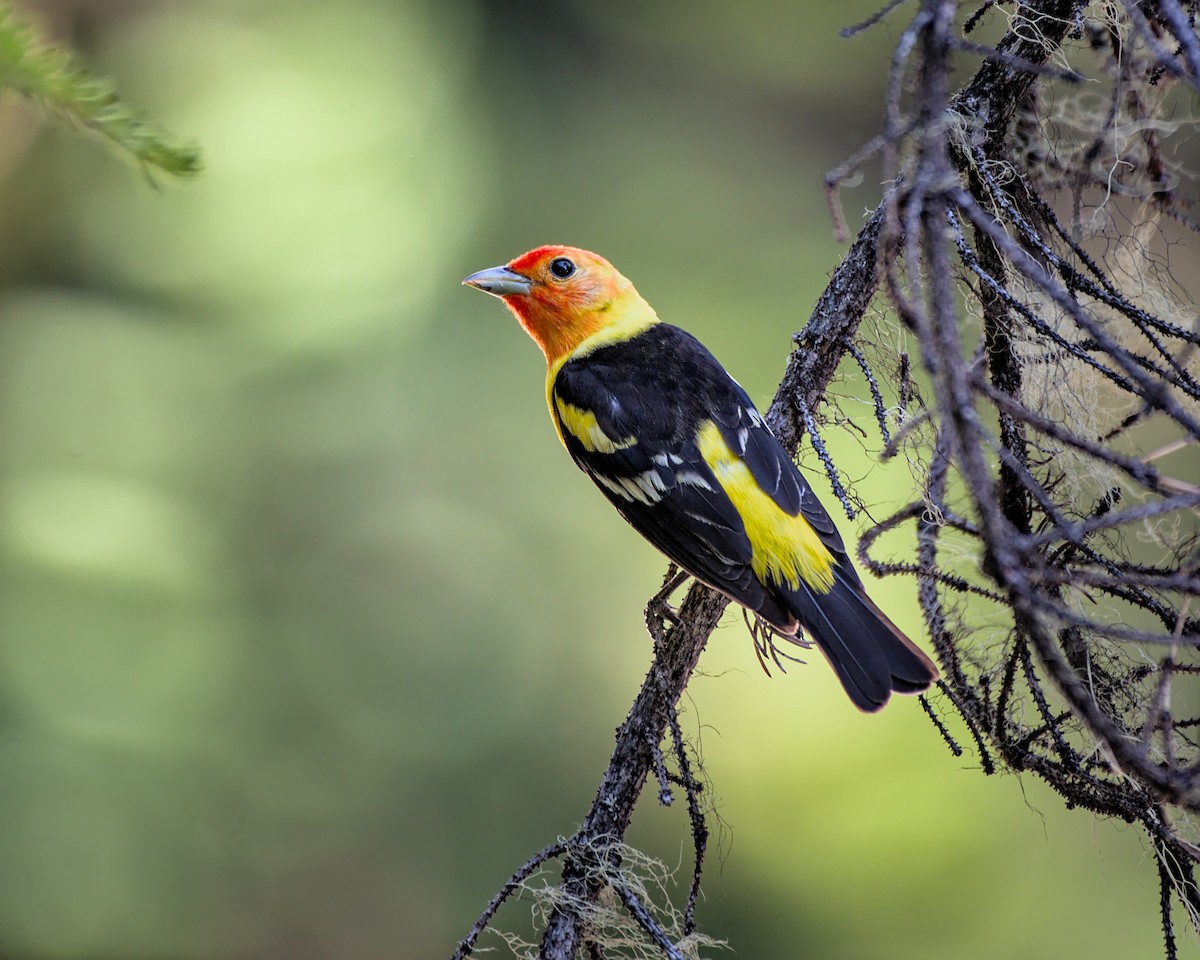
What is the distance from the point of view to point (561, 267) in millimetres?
2434

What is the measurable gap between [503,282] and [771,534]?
858 millimetres

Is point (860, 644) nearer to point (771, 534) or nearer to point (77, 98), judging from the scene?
point (771, 534)

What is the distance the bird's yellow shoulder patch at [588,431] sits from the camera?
2199mm

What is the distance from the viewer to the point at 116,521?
2.94 m

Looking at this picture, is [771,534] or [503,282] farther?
[503,282]

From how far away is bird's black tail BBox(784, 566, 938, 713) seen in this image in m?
1.78

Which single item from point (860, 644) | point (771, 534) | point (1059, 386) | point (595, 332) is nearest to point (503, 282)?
point (595, 332)

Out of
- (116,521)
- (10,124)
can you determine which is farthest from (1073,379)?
(10,124)

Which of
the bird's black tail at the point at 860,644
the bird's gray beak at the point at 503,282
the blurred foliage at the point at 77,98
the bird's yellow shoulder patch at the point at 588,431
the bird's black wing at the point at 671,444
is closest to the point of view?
the blurred foliage at the point at 77,98

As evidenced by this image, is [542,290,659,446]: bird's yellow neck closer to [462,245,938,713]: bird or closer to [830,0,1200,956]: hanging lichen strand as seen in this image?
[462,245,938,713]: bird

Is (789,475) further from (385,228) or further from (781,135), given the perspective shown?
(781,135)

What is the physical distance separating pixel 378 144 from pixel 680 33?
112 centimetres

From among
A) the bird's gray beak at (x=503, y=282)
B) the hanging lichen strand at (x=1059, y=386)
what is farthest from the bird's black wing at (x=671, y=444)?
the hanging lichen strand at (x=1059, y=386)

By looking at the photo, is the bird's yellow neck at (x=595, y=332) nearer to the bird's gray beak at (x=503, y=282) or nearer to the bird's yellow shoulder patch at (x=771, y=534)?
the bird's gray beak at (x=503, y=282)
